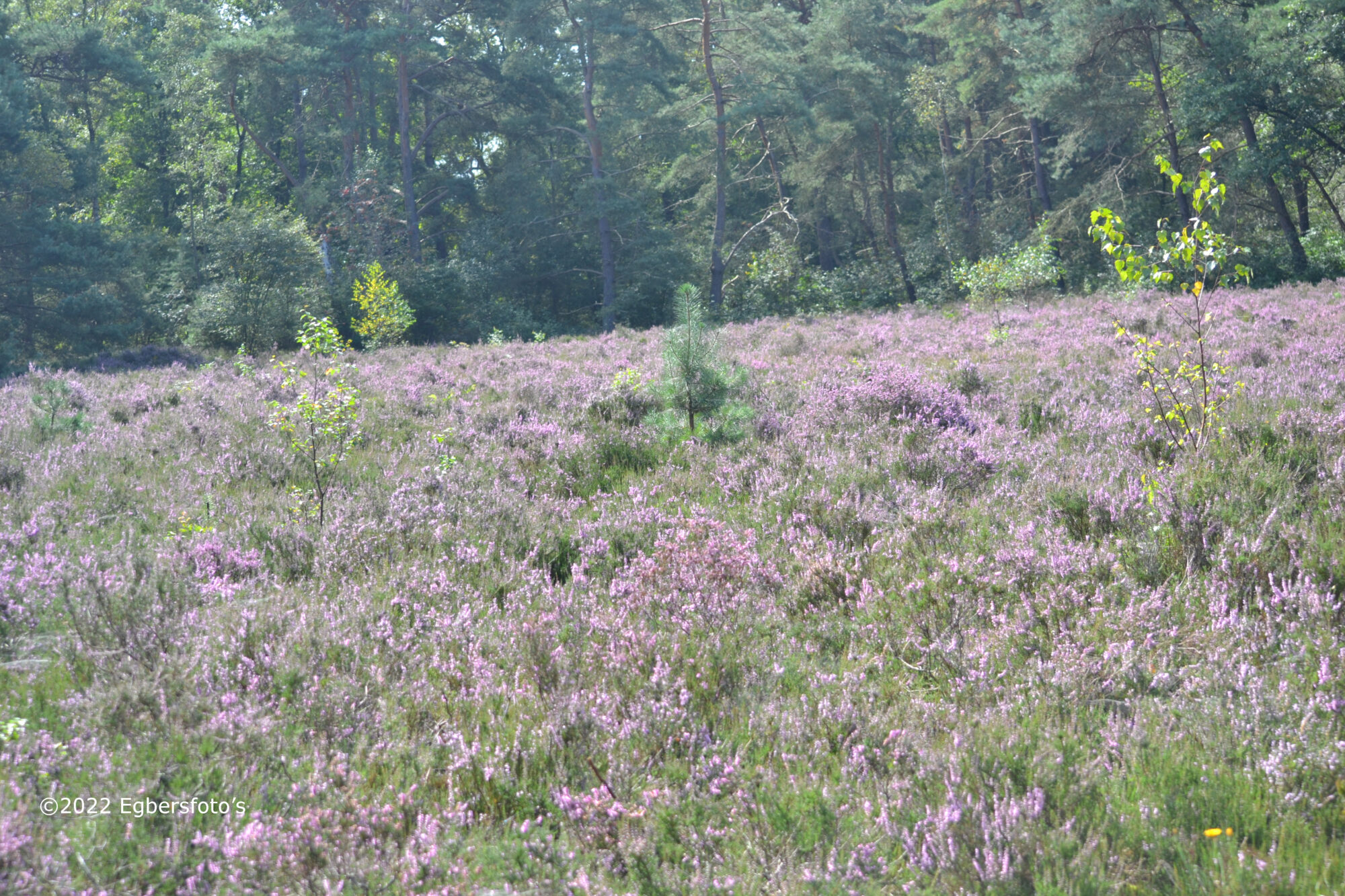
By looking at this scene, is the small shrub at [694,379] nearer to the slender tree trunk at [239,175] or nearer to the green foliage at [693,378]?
the green foliage at [693,378]

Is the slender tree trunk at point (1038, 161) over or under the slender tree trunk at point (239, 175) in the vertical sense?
under

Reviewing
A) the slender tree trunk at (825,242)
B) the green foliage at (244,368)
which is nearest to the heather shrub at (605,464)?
the green foliage at (244,368)

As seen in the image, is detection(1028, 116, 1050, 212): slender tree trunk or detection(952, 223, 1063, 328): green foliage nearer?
detection(952, 223, 1063, 328): green foliage

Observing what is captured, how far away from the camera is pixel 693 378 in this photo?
6.99 meters

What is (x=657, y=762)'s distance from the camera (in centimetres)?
257

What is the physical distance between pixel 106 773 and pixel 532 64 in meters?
31.9

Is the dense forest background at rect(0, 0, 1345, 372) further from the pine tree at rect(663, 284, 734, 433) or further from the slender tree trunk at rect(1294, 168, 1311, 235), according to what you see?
the pine tree at rect(663, 284, 734, 433)

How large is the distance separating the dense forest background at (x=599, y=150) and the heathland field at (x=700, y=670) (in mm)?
18220

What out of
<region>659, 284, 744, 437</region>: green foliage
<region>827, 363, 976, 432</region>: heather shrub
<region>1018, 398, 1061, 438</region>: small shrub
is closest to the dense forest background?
<region>659, 284, 744, 437</region>: green foliage

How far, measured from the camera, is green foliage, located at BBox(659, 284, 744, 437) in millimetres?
6903

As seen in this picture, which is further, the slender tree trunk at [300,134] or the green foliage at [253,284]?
the slender tree trunk at [300,134]

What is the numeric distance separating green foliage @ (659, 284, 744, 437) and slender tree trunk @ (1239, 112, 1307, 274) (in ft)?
73.9

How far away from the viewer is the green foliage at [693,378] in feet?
22.6

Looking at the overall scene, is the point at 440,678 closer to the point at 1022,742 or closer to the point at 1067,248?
the point at 1022,742
